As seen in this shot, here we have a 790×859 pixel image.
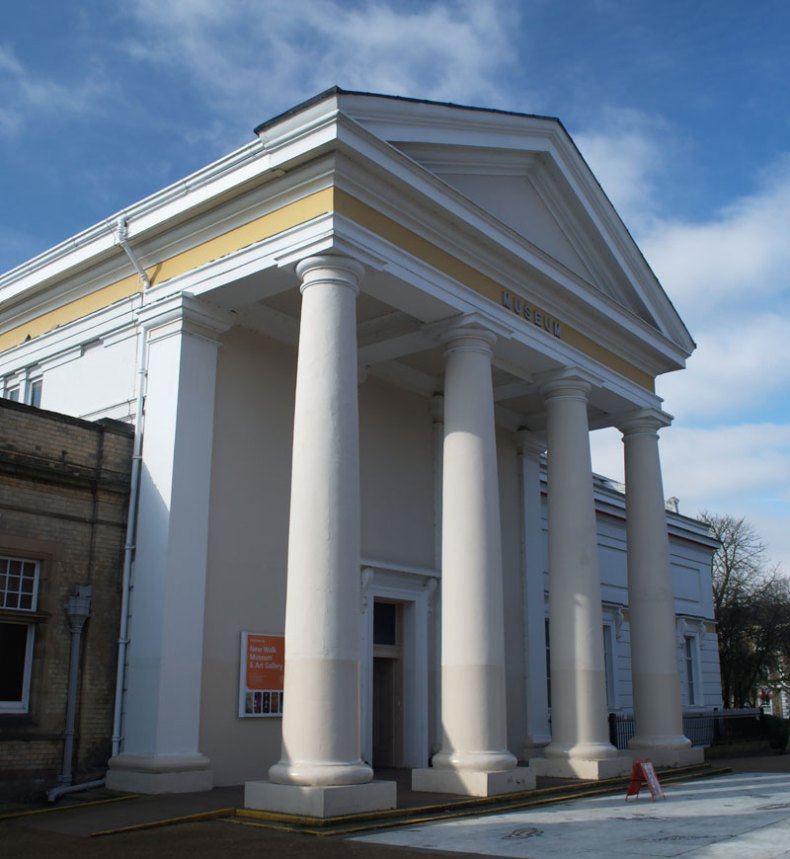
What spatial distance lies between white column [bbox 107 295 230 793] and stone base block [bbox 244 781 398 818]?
92.4 inches

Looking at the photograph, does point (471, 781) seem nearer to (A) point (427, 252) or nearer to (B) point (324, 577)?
(B) point (324, 577)

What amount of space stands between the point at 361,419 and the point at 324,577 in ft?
21.7

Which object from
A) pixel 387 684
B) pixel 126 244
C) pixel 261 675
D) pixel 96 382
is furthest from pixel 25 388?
pixel 387 684

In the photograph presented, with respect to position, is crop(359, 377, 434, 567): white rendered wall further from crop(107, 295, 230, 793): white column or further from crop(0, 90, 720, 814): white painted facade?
crop(107, 295, 230, 793): white column

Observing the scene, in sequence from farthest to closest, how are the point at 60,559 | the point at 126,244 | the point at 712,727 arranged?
the point at 712,727 → the point at 126,244 → the point at 60,559

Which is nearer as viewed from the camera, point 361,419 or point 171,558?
point 171,558

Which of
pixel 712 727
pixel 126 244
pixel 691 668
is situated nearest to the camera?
pixel 126 244

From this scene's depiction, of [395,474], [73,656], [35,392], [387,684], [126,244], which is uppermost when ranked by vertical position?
[126,244]

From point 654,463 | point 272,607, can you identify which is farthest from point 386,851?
point 654,463

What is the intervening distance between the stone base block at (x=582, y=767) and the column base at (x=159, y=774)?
5.39 meters

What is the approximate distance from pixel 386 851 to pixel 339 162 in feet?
28.1

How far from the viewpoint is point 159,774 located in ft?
43.6

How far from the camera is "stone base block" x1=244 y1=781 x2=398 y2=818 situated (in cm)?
1104

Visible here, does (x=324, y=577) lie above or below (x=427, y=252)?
below
